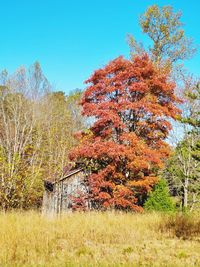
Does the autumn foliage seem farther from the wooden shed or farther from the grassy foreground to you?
the grassy foreground

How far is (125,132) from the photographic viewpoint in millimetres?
15242

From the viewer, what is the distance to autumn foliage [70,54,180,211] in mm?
14320

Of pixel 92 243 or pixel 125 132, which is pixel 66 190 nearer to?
pixel 125 132

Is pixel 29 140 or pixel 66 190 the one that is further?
pixel 29 140

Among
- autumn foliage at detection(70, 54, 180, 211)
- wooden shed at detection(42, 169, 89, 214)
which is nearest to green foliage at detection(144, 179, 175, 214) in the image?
autumn foliage at detection(70, 54, 180, 211)

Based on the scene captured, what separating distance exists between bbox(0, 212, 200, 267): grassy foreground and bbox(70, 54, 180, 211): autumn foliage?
9.70 ft

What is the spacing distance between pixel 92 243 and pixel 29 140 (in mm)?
11447

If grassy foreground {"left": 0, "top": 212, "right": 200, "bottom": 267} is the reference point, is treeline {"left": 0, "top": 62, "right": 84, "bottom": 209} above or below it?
above

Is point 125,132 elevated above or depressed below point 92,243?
above

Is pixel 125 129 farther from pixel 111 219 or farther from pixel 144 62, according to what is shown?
pixel 111 219

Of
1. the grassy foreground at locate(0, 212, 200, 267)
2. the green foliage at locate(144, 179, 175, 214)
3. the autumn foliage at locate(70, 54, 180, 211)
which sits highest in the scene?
Answer: the autumn foliage at locate(70, 54, 180, 211)

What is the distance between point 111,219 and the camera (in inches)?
447

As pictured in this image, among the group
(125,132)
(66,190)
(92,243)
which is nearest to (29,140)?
(66,190)

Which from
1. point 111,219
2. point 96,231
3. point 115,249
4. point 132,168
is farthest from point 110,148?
point 115,249
